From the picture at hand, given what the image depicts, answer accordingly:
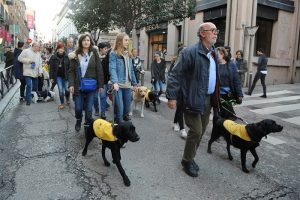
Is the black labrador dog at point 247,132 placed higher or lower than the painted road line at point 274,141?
higher

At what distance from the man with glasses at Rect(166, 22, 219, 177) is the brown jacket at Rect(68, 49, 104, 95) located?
1.98 meters

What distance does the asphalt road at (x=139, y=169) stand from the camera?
3.83 metres

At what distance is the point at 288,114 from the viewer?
9.14 m

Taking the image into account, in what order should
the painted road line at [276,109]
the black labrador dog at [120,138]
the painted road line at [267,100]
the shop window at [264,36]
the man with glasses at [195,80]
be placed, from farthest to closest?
the shop window at [264,36] → the painted road line at [267,100] → the painted road line at [276,109] → the man with glasses at [195,80] → the black labrador dog at [120,138]

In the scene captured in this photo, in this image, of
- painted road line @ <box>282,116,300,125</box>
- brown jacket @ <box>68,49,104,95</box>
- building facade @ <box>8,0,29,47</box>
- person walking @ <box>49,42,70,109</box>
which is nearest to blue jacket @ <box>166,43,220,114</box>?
brown jacket @ <box>68,49,104,95</box>

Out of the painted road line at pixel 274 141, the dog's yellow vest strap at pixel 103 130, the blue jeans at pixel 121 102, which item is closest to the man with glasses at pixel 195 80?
the dog's yellow vest strap at pixel 103 130

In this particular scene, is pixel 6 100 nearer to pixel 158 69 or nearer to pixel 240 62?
pixel 158 69

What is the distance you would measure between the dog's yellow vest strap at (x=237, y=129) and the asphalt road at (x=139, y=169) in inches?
21.1

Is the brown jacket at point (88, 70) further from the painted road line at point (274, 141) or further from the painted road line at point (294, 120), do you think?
the painted road line at point (294, 120)

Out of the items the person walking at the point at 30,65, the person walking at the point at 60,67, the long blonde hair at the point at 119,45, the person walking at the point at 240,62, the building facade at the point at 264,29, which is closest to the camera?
the long blonde hair at the point at 119,45

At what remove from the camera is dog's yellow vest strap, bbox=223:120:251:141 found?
4.40 m

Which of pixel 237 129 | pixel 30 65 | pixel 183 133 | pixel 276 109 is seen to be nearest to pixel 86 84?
pixel 183 133

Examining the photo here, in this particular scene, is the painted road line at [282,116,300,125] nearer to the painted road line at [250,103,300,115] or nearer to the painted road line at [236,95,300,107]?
the painted road line at [250,103,300,115]

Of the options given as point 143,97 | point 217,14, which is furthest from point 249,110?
point 217,14
